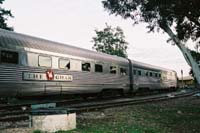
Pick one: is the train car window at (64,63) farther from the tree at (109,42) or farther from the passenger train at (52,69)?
the tree at (109,42)

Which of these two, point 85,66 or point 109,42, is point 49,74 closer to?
point 85,66

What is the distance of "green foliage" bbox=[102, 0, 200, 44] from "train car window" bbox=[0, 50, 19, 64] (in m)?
5.16

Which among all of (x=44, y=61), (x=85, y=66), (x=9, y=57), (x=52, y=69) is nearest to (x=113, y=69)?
(x=85, y=66)

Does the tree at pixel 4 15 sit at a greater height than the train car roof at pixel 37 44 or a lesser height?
greater

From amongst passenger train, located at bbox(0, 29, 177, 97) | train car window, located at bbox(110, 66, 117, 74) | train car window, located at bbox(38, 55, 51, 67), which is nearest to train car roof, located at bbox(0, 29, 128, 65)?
passenger train, located at bbox(0, 29, 177, 97)

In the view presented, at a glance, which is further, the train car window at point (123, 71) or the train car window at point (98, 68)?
the train car window at point (123, 71)

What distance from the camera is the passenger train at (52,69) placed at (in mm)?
15469

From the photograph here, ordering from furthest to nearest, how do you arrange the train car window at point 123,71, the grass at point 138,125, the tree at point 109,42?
the tree at point 109,42 → the train car window at point 123,71 → the grass at point 138,125

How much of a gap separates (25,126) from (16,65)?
571cm

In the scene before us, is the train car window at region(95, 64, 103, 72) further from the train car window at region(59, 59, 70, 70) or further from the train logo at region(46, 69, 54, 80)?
the train logo at region(46, 69, 54, 80)

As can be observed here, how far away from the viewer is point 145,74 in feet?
110

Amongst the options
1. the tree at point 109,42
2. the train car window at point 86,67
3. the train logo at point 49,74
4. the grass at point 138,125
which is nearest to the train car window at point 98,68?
the train car window at point 86,67

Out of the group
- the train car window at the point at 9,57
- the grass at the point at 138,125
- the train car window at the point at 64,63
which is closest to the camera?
the grass at the point at 138,125

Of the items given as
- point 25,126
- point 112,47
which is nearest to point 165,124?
point 25,126
